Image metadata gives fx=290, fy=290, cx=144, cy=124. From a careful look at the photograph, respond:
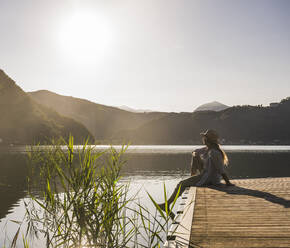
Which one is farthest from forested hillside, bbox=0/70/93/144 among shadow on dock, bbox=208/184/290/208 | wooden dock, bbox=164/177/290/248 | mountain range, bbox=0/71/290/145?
wooden dock, bbox=164/177/290/248

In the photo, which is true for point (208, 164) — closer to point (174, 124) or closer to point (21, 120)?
point (21, 120)

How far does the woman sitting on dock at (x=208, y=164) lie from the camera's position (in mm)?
6500

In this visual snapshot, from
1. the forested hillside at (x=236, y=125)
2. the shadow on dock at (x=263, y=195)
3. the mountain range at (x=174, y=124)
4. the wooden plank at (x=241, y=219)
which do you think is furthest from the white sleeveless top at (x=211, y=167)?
the forested hillside at (x=236, y=125)

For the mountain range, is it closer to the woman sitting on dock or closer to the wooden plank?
the woman sitting on dock

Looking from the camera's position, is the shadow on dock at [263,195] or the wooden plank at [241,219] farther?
the shadow on dock at [263,195]

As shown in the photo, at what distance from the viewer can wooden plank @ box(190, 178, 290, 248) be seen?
10.9ft

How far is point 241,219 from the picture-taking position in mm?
4230

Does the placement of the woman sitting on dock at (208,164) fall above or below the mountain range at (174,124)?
below

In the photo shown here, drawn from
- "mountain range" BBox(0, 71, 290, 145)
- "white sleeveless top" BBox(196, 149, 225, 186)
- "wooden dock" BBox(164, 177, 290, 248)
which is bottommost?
"wooden dock" BBox(164, 177, 290, 248)

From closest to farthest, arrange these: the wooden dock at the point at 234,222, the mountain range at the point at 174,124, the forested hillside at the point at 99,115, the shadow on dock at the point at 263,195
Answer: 1. the wooden dock at the point at 234,222
2. the shadow on dock at the point at 263,195
3. the mountain range at the point at 174,124
4. the forested hillside at the point at 99,115

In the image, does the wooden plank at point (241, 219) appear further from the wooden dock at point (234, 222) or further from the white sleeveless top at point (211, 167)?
the white sleeveless top at point (211, 167)

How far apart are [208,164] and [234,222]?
105 inches

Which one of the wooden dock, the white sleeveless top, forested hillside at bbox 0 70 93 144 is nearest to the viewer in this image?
the wooden dock

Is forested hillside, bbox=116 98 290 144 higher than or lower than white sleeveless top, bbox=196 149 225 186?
higher
